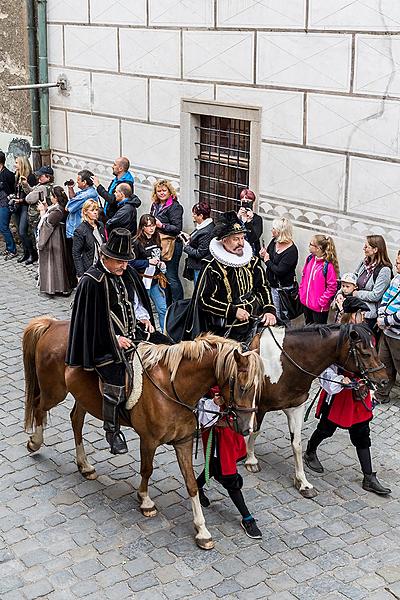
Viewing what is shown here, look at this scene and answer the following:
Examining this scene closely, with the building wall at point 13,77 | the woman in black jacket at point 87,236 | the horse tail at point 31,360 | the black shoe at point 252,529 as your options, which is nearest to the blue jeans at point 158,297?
the woman in black jacket at point 87,236

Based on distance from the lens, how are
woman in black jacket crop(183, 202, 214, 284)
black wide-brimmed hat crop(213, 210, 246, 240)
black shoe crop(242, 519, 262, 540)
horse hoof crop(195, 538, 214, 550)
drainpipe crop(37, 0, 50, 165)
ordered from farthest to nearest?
drainpipe crop(37, 0, 50, 165) → woman in black jacket crop(183, 202, 214, 284) → black wide-brimmed hat crop(213, 210, 246, 240) → black shoe crop(242, 519, 262, 540) → horse hoof crop(195, 538, 214, 550)

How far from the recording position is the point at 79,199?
492 inches

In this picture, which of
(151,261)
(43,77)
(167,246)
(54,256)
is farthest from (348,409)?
(43,77)

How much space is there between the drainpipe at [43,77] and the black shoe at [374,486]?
350 inches

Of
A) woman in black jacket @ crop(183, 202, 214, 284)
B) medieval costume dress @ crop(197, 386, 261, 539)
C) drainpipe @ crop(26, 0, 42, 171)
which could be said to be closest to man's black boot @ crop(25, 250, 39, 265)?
drainpipe @ crop(26, 0, 42, 171)

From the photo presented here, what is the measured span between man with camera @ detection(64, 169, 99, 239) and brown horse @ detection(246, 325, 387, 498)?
5.79 meters

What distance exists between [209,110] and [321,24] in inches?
84.7

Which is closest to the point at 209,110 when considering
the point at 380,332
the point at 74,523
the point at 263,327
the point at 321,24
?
the point at 321,24

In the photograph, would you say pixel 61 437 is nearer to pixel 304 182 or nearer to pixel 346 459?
pixel 346 459

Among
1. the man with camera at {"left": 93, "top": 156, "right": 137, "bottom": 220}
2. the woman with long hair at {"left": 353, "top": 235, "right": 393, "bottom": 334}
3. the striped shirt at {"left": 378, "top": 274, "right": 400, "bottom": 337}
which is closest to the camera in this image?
the striped shirt at {"left": 378, "top": 274, "right": 400, "bottom": 337}

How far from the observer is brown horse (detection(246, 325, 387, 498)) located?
22.6 ft

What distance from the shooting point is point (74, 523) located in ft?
22.9

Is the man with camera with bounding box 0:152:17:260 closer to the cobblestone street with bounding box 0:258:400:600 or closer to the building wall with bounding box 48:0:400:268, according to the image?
the building wall with bounding box 48:0:400:268

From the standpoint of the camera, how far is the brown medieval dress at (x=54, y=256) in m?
12.7
